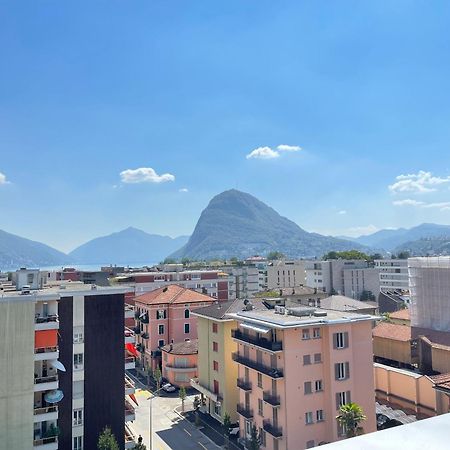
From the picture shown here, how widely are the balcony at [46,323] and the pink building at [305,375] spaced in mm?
15872

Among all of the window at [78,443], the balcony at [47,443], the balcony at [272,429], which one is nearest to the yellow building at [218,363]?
the balcony at [272,429]

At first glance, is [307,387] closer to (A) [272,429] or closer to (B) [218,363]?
(A) [272,429]

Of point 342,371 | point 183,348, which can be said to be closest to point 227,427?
point 342,371

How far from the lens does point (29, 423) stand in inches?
1133

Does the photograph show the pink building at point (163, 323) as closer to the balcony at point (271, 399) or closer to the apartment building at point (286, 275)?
the balcony at point (271, 399)

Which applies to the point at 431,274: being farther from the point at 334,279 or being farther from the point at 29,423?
the point at 334,279

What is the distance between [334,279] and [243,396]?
347 ft

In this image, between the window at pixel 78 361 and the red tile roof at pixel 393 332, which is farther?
the red tile roof at pixel 393 332

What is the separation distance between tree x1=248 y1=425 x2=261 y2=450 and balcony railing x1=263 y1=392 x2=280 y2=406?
10.9 ft

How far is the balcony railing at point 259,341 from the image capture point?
111ft

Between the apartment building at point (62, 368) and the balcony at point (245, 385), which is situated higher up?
the apartment building at point (62, 368)

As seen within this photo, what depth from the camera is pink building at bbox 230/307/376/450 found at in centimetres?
3347

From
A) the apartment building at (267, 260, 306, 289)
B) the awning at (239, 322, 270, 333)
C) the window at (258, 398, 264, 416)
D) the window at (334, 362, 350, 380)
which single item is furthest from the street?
the apartment building at (267, 260, 306, 289)

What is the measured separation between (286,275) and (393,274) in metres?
44.4
